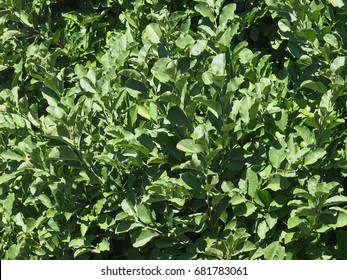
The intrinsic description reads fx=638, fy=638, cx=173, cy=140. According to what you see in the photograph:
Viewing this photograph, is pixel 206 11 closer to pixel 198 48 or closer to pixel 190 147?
pixel 198 48

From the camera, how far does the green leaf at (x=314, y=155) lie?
2.37 metres

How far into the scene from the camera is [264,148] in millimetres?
2613

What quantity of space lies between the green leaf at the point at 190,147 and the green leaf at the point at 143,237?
369mm

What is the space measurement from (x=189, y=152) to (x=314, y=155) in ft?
1.54

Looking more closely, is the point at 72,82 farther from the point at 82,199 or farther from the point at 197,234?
the point at 197,234

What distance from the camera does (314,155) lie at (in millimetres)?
2381

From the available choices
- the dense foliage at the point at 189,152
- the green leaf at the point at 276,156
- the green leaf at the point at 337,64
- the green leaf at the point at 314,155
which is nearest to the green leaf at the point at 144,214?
the dense foliage at the point at 189,152

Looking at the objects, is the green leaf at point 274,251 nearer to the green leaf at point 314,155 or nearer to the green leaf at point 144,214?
the green leaf at point 314,155

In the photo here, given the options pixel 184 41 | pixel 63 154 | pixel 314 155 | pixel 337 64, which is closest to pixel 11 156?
pixel 63 154

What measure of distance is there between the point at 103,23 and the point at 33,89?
523 millimetres

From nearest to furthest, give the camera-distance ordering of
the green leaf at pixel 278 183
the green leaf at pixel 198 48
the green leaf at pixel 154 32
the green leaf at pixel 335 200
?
1. the green leaf at pixel 335 200
2. the green leaf at pixel 278 183
3. the green leaf at pixel 198 48
4. the green leaf at pixel 154 32

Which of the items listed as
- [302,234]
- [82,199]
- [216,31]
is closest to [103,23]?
[216,31]

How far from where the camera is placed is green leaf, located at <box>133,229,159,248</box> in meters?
2.51

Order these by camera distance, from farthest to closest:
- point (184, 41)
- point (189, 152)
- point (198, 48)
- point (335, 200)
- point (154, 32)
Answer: point (154, 32), point (184, 41), point (198, 48), point (189, 152), point (335, 200)
